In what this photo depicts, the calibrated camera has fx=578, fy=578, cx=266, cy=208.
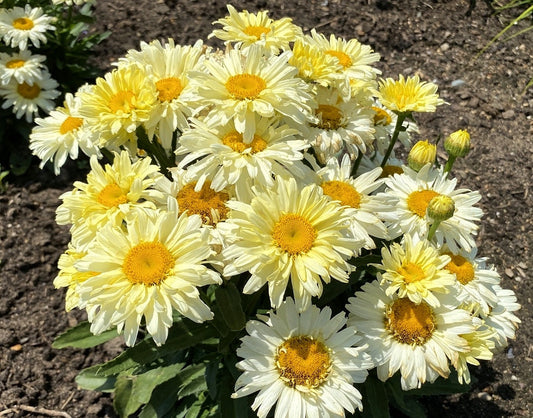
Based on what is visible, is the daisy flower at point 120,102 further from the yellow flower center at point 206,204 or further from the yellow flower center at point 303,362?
the yellow flower center at point 303,362

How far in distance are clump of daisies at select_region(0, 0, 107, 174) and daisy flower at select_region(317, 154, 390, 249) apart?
1.97 meters

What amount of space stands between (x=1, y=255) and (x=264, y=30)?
213 cm

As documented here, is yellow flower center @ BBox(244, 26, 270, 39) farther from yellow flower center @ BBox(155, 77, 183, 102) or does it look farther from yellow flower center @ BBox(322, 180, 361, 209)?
yellow flower center @ BBox(322, 180, 361, 209)

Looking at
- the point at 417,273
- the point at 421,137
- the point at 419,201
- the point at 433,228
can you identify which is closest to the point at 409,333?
the point at 417,273

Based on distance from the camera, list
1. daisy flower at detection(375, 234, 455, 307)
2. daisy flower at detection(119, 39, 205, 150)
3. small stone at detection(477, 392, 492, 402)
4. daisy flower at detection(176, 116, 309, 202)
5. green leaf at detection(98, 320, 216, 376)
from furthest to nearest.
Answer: small stone at detection(477, 392, 492, 402), green leaf at detection(98, 320, 216, 376), daisy flower at detection(119, 39, 205, 150), daisy flower at detection(375, 234, 455, 307), daisy flower at detection(176, 116, 309, 202)

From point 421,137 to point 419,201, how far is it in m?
2.00

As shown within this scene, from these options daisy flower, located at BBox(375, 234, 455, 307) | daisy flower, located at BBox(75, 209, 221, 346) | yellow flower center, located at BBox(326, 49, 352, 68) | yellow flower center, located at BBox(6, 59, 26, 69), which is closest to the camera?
daisy flower, located at BBox(75, 209, 221, 346)

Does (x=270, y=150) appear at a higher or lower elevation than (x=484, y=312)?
higher

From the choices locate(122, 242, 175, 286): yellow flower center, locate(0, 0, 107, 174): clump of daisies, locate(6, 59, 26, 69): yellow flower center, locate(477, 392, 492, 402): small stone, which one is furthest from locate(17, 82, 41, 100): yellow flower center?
locate(477, 392, 492, 402): small stone

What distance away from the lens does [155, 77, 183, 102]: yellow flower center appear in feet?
6.07

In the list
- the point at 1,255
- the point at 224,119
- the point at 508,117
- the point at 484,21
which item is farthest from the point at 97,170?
the point at 484,21

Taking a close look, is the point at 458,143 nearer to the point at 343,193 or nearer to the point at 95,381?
the point at 343,193

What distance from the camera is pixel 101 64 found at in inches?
169

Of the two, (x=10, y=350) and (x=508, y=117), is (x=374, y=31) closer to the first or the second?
(x=508, y=117)
